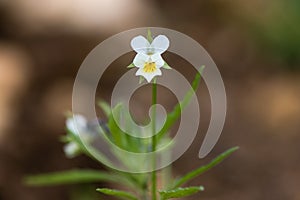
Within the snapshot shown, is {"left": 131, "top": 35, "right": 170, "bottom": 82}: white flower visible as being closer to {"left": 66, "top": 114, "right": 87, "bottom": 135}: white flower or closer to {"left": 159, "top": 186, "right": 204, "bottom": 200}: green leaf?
{"left": 159, "top": 186, "right": 204, "bottom": 200}: green leaf

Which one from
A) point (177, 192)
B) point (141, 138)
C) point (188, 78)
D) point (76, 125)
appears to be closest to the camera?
point (177, 192)

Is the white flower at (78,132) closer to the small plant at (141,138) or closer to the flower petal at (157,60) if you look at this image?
the small plant at (141,138)

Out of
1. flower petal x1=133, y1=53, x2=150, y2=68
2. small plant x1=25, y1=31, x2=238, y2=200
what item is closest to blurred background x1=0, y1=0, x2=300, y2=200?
small plant x1=25, y1=31, x2=238, y2=200

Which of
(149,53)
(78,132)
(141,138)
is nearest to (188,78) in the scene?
(78,132)

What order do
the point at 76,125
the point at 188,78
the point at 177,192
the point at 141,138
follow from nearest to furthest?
1. the point at 177,192
2. the point at 141,138
3. the point at 76,125
4. the point at 188,78

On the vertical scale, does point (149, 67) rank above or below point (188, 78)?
below

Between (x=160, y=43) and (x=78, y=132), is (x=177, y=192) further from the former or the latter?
(x=78, y=132)

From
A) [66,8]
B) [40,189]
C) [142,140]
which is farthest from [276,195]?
[66,8]
